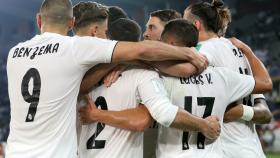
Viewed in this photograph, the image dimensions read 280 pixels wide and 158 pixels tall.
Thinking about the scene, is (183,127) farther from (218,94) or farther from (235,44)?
(235,44)

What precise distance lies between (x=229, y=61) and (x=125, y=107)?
1.10 metres

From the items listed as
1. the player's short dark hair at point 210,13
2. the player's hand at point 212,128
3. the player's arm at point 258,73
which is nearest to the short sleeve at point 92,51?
the player's hand at point 212,128

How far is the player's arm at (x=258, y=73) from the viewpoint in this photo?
3643 mm

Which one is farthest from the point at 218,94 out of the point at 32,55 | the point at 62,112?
the point at 32,55

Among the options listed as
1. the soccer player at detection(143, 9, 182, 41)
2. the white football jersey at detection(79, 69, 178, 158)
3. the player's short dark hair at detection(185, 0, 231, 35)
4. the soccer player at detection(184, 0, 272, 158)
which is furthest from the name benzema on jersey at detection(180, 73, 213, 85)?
the soccer player at detection(143, 9, 182, 41)

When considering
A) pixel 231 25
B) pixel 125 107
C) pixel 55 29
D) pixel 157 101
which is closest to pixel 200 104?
pixel 157 101

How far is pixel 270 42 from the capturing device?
18844 mm

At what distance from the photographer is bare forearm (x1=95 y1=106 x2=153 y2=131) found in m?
3.03

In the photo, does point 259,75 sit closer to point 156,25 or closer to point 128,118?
point 156,25

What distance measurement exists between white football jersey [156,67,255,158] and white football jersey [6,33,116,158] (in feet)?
1.73

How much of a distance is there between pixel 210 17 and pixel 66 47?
127 cm

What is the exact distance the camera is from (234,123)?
3930 millimetres

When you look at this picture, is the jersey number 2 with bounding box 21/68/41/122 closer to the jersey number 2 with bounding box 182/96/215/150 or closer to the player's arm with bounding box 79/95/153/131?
the player's arm with bounding box 79/95/153/131

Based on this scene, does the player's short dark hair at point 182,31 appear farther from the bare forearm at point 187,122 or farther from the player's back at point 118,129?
the bare forearm at point 187,122
